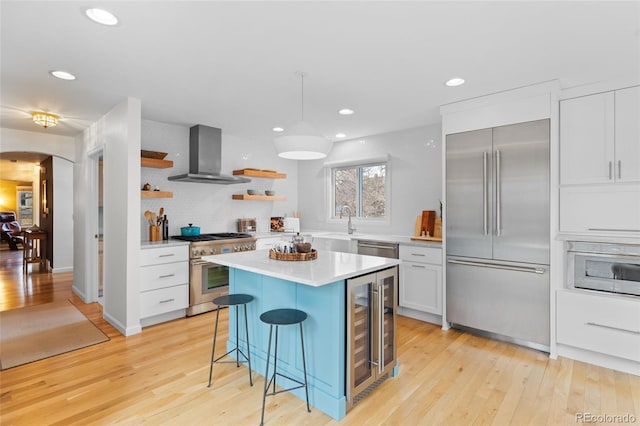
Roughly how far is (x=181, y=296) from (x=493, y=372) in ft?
11.1

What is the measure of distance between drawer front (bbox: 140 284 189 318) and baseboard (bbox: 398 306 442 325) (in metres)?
2.70

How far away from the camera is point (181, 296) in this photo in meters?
4.05

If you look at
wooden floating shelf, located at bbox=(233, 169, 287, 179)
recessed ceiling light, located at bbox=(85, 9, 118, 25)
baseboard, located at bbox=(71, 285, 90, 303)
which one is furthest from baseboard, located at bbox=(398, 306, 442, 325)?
baseboard, located at bbox=(71, 285, 90, 303)

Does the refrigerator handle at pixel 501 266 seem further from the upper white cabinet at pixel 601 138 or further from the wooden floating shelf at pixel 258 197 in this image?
the wooden floating shelf at pixel 258 197

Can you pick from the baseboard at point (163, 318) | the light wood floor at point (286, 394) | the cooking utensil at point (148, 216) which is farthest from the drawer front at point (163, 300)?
the cooking utensil at point (148, 216)

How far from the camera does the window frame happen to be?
201 inches

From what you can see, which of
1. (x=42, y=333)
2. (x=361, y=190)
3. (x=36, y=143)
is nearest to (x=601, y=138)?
(x=361, y=190)

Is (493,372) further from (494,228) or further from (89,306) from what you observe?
(89,306)

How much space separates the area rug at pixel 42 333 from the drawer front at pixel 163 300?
464 mm

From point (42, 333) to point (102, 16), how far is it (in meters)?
3.36

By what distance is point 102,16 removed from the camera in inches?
79.0

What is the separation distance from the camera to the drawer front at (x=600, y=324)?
2.72m

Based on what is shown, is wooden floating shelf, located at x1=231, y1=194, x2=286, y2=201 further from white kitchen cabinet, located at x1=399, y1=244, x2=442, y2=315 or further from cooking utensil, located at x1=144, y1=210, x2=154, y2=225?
white kitchen cabinet, located at x1=399, y1=244, x2=442, y2=315

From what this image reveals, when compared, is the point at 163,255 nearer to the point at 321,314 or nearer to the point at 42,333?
the point at 42,333
